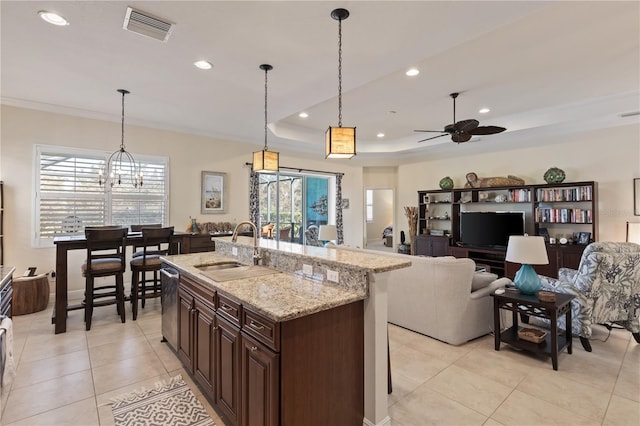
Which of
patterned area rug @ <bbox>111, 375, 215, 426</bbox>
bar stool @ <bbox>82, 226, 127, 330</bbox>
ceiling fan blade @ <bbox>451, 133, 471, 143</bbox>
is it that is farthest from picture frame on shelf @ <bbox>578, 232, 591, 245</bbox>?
bar stool @ <bbox>82, 226, 127, 330</bbox>

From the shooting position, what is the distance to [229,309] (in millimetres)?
1983

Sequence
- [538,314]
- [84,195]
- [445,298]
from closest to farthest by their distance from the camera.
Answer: [538,314]
[445,298]
[84,195]

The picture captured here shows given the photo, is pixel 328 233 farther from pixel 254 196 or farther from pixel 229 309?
pixel 229 309

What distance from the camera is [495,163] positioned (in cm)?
677

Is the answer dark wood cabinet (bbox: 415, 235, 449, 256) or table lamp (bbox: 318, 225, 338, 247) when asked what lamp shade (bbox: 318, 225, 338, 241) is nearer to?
table lamp (bbox: 318, 225, 338, 247)

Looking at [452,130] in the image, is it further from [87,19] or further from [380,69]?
[87,19]

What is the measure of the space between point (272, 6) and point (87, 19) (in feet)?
5.23

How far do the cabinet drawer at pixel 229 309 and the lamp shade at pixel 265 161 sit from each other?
179cm

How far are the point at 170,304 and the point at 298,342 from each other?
1954 mm

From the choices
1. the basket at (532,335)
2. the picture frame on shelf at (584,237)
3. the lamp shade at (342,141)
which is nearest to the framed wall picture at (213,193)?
the lamp shade at (342,141)

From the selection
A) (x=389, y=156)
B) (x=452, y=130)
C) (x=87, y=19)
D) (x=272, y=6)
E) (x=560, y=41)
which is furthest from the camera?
(x=389, y=156)

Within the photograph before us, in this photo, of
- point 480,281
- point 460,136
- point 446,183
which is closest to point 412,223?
point 446,183

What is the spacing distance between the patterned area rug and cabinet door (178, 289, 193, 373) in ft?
0.68

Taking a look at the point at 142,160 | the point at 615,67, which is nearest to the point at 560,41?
the point at 615,67
